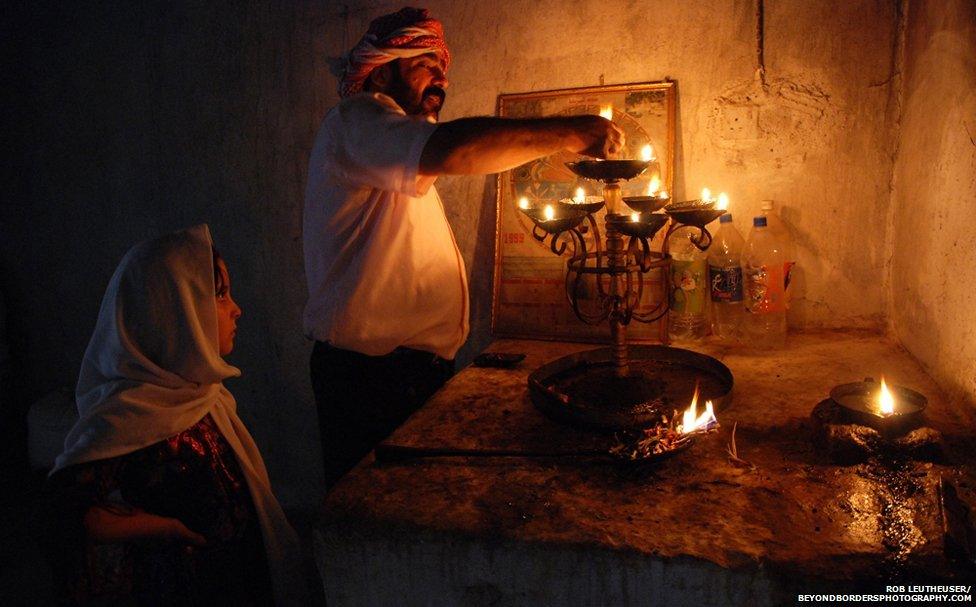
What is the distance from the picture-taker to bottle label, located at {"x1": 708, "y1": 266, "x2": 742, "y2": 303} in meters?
2.57

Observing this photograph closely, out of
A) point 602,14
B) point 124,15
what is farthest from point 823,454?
point 124,15

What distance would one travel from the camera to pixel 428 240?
7.84 feet

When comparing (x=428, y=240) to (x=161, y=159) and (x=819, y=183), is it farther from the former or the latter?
(x=161, y=159)

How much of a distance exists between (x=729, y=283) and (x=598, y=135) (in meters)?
1.11

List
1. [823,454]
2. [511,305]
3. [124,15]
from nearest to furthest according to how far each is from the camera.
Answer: [823,454] < [511,305] < [124,15]

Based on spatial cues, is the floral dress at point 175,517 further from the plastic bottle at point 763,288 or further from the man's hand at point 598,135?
the plastic bottle at point 763,288

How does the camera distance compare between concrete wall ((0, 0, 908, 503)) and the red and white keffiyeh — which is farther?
concrete wall ((0, 0, 908, 503))

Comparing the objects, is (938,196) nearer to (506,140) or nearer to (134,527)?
(506,140)

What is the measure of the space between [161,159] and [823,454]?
391cm

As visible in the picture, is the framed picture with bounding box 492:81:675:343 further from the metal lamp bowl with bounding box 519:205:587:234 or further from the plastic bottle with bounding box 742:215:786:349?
the metal lamp bowl with bounding box 519:205:587:234

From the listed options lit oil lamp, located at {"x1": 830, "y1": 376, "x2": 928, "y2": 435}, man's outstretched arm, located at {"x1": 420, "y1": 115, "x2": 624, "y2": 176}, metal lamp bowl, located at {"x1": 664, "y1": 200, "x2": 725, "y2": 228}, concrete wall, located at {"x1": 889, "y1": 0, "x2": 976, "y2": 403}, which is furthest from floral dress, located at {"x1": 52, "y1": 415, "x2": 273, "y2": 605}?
concrete wall, located at {"x1": 889, "y1": 0, "x2": 976, "y2": 403}

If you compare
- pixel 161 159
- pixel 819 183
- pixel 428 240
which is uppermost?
pixel 161 159

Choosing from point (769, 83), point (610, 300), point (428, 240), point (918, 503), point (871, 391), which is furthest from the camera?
point (769, 83)

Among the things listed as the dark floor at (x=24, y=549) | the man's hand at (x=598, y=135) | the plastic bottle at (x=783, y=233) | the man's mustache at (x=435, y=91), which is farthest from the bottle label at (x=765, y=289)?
the dark floor at (x=24, y=549)
